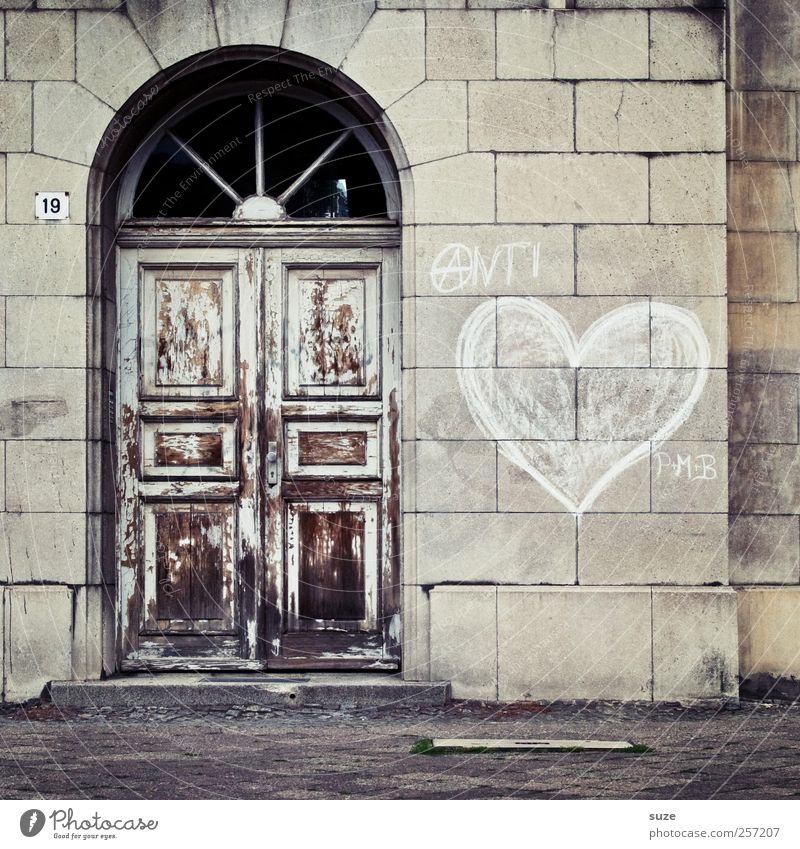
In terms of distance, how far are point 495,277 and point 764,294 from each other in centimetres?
177

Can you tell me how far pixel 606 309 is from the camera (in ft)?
22.8

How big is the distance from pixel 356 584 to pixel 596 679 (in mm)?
1582

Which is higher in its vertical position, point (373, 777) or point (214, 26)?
point (214, 26)

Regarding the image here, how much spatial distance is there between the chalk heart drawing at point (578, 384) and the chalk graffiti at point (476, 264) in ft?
0.55

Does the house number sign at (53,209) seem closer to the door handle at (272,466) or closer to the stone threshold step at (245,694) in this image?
the door handle at (272,466)

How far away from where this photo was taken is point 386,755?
5.64 m

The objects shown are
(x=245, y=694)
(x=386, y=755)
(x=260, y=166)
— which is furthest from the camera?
(x=260, y=166)

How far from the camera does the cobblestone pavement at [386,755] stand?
506cm

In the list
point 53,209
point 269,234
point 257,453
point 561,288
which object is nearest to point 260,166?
point 269,234

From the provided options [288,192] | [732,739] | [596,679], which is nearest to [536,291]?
[288,192]

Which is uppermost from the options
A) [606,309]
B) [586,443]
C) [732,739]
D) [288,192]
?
[288,192]

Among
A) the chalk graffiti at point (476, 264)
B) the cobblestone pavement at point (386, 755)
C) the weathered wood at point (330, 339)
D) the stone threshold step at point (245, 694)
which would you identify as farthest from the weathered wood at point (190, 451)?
the chalk graffiti at point (476, 264)

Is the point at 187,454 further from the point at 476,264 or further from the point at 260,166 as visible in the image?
the point at 476,264

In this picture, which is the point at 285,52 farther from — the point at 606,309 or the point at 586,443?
the point at 586,443
